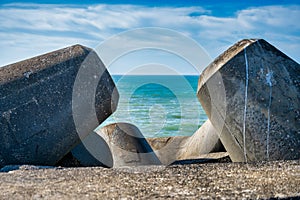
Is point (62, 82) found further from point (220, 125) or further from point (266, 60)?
point (266, 60)

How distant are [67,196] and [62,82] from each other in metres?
1.85

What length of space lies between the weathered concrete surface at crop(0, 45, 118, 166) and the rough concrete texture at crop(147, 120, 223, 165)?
6.05 feet

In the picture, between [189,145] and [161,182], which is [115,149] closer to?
[189,145]

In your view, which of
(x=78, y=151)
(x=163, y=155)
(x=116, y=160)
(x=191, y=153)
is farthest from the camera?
(x=163, y=155)

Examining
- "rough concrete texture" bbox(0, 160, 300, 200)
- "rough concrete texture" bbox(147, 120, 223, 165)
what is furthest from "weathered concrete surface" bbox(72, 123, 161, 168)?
"rough concrete texture" bbox(0, 160, 300, 200)

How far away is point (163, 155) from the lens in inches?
261

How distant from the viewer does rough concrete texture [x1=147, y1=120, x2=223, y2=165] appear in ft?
18.4

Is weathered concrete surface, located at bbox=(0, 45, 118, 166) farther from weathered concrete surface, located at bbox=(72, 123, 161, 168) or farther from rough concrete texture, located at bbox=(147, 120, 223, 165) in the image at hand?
rough concrete texture, located at bbox=(147, 120, 223, 165)

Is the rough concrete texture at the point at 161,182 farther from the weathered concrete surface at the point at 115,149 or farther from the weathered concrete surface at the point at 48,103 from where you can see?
the weathered concrete surface at the point at 115,149

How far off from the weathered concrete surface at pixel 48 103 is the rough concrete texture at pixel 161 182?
0.89 metres


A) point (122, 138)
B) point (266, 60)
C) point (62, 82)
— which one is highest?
point (266, 60)

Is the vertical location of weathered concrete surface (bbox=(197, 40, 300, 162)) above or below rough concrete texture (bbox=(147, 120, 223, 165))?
above

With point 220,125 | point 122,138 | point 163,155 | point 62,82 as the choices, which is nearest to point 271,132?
point 220,125

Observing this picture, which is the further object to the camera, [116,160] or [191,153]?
[191,153]
